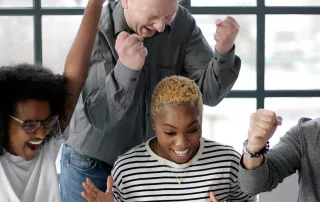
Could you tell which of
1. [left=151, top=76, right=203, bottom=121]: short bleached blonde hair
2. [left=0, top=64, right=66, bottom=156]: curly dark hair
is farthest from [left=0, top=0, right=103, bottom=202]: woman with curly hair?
[left=151, top=76, right=203, bottom=121]: short bleached blonde hair

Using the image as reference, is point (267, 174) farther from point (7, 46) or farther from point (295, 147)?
point (7, 46)

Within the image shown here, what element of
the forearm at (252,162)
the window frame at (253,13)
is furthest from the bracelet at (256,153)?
the window frame at (253,13)

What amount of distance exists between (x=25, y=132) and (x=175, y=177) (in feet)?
1.46

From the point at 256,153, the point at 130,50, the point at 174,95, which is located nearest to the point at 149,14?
the point at 130,50

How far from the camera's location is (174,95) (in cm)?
183

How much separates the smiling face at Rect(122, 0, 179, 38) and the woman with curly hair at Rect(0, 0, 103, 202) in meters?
0.11

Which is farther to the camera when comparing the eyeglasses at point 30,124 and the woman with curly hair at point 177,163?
the woman with curly hair at point 177,163

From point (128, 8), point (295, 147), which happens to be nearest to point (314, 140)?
point (295, 147)

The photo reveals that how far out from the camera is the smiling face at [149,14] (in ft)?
5.97

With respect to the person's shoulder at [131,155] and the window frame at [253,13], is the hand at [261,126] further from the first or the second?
the window frame at [253,13]

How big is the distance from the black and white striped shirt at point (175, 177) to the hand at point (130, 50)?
0.27 m

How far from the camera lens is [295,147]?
1.75 m

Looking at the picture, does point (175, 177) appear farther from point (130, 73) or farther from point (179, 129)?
point (130, 73)

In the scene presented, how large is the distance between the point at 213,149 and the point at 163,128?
0.61ft
